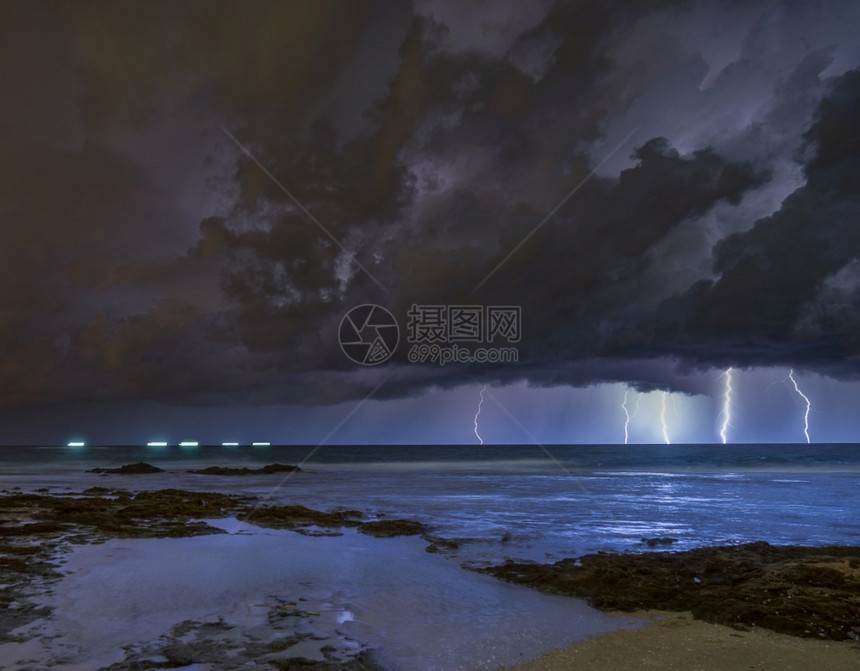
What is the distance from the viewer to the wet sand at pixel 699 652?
21.3 feet

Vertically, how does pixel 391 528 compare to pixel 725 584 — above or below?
below

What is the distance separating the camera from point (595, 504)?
2603cm

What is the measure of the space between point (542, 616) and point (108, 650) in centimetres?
614

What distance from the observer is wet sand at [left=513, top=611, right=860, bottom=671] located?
256 inches

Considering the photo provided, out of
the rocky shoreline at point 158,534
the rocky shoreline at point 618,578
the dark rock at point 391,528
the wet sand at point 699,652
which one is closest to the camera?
the wet sand at point 699,652

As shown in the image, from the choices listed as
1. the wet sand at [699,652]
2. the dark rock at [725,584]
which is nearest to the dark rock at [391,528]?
the dark rock at [725,584]

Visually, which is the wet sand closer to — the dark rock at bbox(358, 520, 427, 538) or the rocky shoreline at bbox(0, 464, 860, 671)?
the rocky shoreline at bbox(0, 464, 860, 671)

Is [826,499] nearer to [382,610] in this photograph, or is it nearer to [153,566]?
[382,610]

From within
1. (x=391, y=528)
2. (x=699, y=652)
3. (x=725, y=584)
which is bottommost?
(x=391, y=528)

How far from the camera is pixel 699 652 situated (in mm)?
6934

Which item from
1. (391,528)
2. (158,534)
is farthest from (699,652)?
(158,534)

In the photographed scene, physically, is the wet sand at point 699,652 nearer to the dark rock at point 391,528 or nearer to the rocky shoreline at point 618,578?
the rocky shoreline at point 618,578

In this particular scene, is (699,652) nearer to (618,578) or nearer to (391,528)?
(618,578)

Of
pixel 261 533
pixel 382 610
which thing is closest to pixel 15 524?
pixel 261 533
